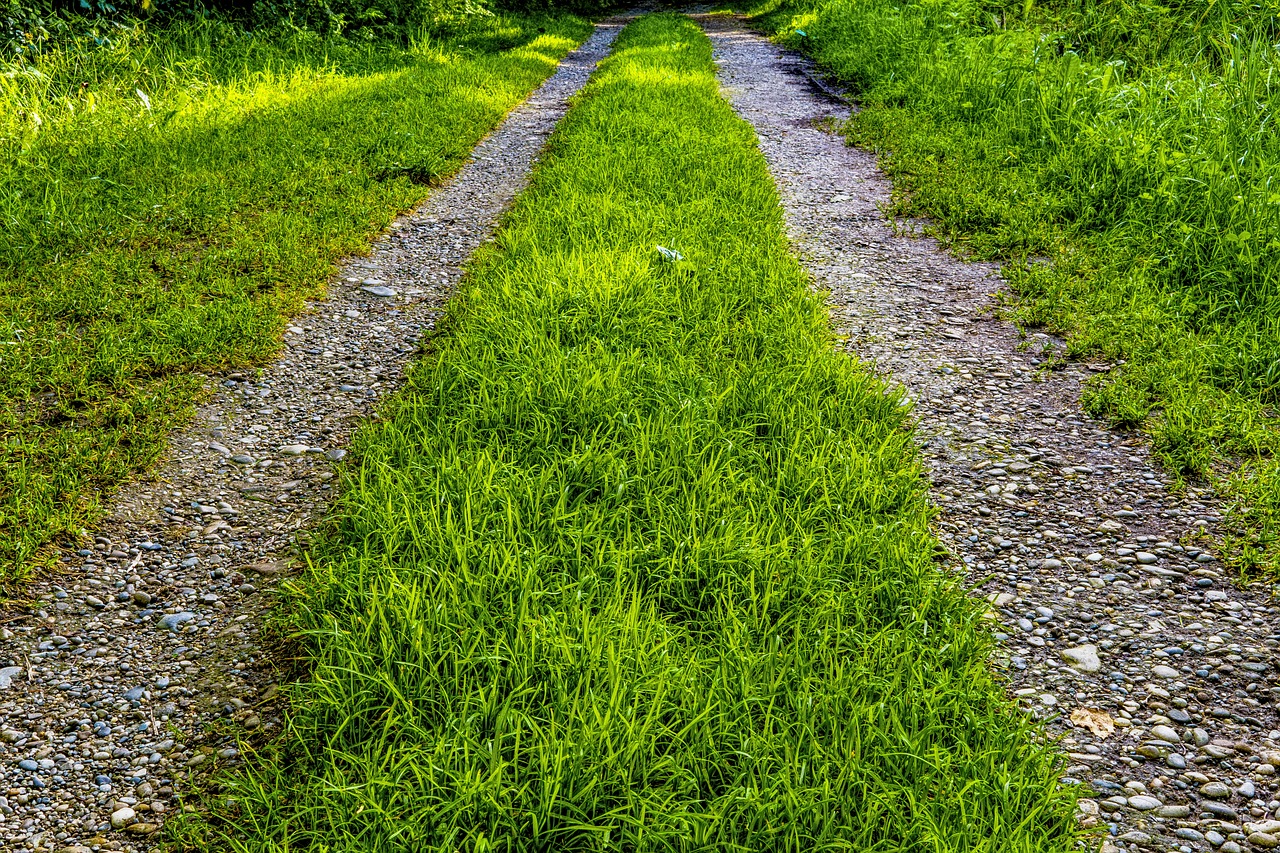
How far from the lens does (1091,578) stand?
267 centimetres

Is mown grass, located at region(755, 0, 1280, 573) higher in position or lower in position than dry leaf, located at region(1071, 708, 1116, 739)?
higher

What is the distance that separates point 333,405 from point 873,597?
2394 mm

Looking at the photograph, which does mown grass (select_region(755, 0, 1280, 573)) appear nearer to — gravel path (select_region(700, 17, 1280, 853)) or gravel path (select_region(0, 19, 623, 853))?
gravel path (select_region(700, 17, 1280, 853))

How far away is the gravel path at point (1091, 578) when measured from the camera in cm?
200

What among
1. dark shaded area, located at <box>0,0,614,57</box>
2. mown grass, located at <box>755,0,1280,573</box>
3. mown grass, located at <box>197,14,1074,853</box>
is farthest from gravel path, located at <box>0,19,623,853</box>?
dark shaded area, located at <box>0,0,614,57</box>

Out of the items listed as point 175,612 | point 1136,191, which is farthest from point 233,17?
point 175,612

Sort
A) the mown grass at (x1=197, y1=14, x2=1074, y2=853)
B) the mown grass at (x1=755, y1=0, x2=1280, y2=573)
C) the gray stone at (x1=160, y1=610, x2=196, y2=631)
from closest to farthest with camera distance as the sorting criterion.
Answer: the mown grass at (x1=197, y1=14, x2=1074, y2=853) < the gray stone at (x1=160, y1=610, x2=196, y2=631) < the mown grass at (x1=755, y1=0, x2=1280, y2=573)

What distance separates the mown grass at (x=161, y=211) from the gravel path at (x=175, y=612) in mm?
198

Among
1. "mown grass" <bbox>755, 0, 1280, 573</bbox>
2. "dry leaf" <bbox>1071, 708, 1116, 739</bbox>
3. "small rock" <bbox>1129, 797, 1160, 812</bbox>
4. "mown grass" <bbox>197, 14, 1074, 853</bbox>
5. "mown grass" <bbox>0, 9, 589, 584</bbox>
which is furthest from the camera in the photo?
"mown grass" <bbox>755, 0, 1280, 573</bbox>

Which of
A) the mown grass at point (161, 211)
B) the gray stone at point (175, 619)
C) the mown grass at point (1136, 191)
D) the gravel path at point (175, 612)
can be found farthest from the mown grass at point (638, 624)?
the mown grass at point (1136, 191)

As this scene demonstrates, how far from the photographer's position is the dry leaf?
2.14 m

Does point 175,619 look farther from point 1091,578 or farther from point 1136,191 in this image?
point 1136,191

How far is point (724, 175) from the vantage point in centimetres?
625

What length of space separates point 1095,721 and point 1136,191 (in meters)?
4.33
